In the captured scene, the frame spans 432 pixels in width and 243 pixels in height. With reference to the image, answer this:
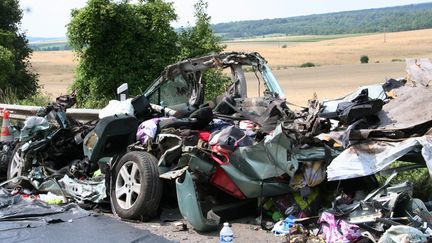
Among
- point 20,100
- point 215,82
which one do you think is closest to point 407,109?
point 215,82

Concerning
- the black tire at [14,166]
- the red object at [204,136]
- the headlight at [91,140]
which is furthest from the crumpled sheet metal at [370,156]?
the black tire at [14,166]

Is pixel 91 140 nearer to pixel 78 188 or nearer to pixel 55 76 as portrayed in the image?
pixel 78 188

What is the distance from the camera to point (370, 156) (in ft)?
17.9

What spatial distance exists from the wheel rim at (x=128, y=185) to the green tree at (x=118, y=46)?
7.21 m

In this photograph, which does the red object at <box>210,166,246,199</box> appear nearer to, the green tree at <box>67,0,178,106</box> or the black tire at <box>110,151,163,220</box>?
the black tire at <box>110,151,163,220</box>

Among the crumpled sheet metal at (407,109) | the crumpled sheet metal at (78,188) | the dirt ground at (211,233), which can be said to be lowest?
the dirt ground at (211,233)

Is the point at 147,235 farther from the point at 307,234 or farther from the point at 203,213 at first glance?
the point at 307,234

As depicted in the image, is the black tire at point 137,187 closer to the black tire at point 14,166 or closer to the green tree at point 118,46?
the black tire at point 14,166

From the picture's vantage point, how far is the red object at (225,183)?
5.88 m

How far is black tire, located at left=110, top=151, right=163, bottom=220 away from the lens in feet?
19.7

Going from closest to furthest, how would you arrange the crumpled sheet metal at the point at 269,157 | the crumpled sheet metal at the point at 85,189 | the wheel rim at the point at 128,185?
1. the crumpled sheet metal at the point at 269,157
2. the wheel rim at the point at 128,185
3. the crumpled sheet metal at the point at 85,189

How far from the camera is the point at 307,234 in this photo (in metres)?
5.36

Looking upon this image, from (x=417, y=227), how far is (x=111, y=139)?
3897 millimetres

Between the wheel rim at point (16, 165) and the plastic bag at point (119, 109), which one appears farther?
the wheel rim at point (16, 165)
